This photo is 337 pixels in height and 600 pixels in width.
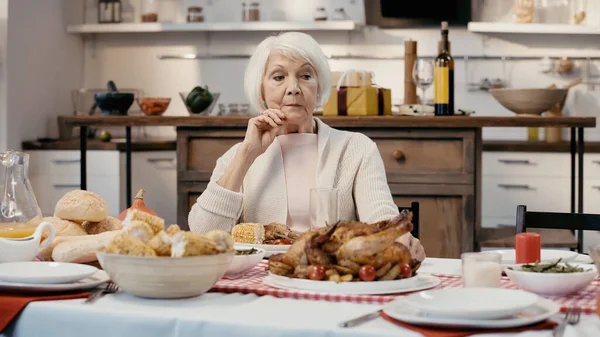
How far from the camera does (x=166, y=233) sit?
141 cm

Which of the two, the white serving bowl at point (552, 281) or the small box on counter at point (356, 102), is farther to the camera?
the small box on counter at point (356, 102)

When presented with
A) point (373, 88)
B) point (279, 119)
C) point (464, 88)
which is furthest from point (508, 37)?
point (279, 119)

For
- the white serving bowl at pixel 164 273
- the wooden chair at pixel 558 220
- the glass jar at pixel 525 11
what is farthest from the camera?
the glass jar at pixel 525 11

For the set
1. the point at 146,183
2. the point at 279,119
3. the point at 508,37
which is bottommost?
the point at 146,183

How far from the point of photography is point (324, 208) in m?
1.63

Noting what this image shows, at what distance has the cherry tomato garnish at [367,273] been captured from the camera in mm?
1426

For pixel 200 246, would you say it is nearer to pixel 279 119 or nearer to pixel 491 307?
pixel 491 307

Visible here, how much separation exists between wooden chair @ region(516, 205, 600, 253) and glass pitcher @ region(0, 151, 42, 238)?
1.13m

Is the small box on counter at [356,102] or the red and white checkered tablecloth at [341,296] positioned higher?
the small box on counter at [356,102]

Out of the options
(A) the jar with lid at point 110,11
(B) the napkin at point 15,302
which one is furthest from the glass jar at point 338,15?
(B) the napkin at point 15,302

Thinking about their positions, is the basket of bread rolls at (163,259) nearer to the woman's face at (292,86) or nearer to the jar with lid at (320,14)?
the woman's face at (292,86)

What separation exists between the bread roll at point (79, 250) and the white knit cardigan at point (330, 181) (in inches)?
25.7

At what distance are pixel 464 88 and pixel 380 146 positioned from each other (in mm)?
2037

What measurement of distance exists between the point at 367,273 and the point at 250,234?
51cm
